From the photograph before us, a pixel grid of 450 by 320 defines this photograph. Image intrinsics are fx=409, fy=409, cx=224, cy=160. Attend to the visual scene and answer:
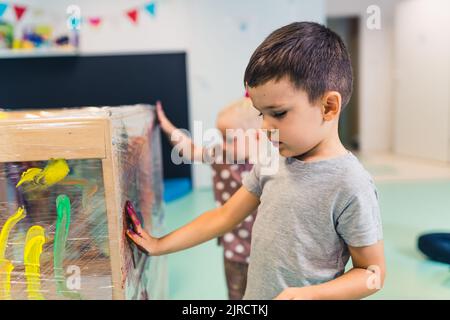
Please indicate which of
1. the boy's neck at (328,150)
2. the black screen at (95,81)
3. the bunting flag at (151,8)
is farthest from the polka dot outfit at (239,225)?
the bunting flag at (151,8)

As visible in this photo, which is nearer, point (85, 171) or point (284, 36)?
point (284, 36)

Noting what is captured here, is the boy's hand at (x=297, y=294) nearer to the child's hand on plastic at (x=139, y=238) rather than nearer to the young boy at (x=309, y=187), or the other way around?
the young boy at (x=309, y=187)

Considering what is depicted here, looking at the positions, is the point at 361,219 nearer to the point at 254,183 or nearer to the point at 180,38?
the point at 254,183

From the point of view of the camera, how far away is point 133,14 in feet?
10.5

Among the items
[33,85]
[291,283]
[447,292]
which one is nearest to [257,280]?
[291,283]

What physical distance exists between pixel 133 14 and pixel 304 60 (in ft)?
9.92

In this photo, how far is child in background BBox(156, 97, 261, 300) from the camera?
973 mm

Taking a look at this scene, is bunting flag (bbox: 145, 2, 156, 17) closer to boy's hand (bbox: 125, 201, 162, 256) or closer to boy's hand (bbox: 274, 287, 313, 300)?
boy's hand (bbox: 125, 201, 162, 256)

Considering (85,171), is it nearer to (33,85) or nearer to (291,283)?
(291,283)

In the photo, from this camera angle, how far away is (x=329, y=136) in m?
0.56

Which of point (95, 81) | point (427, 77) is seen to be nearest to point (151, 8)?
point (95, 81)

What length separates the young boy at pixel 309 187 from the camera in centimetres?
49

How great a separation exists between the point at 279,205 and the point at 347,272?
0.13 m
